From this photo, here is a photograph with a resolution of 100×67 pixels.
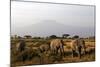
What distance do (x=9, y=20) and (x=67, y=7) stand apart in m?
0.74

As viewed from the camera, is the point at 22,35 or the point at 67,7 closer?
the point at 22,35

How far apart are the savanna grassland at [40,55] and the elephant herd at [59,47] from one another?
0.10ft

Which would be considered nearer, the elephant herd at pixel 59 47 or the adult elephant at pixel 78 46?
the elephant herd at pixel 59 47

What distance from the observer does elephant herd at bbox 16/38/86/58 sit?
2482 millimetres

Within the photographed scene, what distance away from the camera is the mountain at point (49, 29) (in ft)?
8.17

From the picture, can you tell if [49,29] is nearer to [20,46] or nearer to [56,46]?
[56,46]

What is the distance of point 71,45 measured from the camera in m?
2.68

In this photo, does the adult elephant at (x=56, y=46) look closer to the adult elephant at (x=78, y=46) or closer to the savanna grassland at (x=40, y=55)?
the savanna grassland at (x=40, y=55)

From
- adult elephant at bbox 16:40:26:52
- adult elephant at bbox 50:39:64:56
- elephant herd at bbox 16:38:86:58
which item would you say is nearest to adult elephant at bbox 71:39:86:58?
elephant herd at bbox 16:38:86:58

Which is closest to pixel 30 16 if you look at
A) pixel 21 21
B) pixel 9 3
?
Result: pixel 21 21

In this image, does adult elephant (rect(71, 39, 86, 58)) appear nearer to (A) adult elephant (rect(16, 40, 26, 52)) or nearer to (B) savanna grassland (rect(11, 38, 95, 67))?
(B) savanna grassland (rect(11, 38, 95, 67))

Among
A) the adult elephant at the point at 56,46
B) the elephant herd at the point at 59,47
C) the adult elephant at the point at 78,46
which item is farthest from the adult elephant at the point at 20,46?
the adult elephant at the point at 78,46
